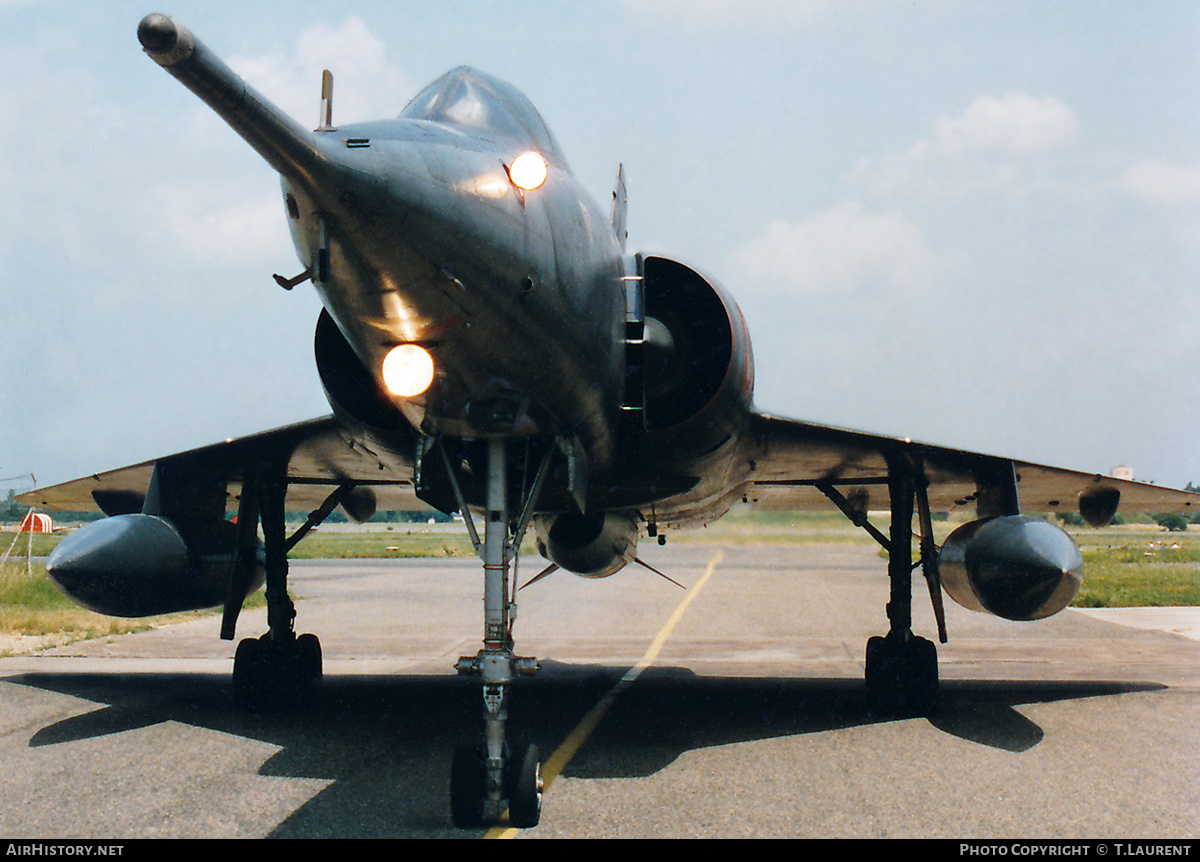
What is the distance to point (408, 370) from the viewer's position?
13.1 ft

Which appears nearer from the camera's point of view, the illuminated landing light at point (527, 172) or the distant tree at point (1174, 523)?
the illuminated landing light at point (527, 172)

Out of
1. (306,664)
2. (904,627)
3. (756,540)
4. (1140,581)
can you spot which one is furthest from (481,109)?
(756,540)

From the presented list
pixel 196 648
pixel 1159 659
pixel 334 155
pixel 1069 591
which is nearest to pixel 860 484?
pixel 1069 591

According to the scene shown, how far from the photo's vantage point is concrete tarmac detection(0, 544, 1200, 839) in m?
4.67

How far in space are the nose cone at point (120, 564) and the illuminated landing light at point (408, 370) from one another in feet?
14.5

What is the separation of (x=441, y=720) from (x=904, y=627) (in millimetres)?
4257

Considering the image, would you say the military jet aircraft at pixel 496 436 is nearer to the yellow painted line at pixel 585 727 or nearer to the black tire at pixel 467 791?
the black tire at pixel 467 791

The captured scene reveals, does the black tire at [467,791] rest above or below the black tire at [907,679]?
above

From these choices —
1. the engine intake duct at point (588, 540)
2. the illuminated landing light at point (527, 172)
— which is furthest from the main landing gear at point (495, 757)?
the engine intake duct at point (588, 540)

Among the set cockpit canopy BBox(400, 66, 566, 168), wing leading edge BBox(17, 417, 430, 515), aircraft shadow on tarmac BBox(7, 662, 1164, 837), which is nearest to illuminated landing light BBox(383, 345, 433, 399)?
cockpit canopy BBox(400, 66, 566, 168)

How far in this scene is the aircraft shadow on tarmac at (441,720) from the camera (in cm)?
516

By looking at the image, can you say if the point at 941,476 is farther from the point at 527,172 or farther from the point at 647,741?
the point at 527,172

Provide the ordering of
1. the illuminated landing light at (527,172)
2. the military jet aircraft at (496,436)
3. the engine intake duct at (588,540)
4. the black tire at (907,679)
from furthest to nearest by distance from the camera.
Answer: the engine intake duct at (588,540) → the black tire at (907,679) → the illuminated landing light at (527,172) → the military jet aircraft at (496,436)
